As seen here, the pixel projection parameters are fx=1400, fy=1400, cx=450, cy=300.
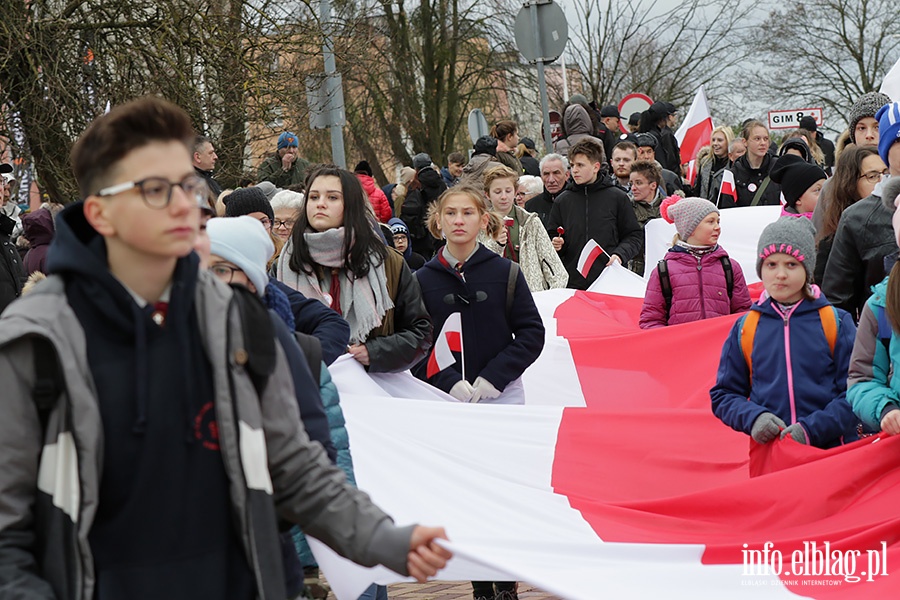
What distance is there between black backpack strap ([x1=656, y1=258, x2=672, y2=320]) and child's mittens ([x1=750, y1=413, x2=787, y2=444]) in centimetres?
258

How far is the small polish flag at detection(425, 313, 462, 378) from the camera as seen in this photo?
6840mm

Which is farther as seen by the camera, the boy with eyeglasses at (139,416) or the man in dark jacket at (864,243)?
the man in dark jacket at (864,243)

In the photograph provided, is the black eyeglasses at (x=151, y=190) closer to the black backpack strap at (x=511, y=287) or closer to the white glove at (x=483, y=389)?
the white glove at (x=483, y=389)

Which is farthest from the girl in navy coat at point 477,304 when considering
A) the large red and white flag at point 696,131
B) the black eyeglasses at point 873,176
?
the large red and white flag at point 696,131

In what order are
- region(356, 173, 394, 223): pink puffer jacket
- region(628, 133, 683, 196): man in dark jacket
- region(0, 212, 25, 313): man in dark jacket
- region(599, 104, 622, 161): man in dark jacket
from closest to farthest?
region(0, 212, 25, 313): man in dark jacket → region(356, 173, 394, 223): pink puffer jacket → region(628, 133, 683, 196): man in dark jacket → region(599, 104, 622, 161): man in dark jacket

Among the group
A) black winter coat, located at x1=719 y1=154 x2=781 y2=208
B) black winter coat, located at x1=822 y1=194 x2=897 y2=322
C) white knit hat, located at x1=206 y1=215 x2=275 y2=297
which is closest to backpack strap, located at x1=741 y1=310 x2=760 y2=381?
black winter coat, located at x1=822 y1=194 x2=897 y2=322

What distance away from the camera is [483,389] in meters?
6.78

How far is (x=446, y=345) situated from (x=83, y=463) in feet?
13.6

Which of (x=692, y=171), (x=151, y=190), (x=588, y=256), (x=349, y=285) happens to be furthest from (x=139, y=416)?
(x=692, y=171)

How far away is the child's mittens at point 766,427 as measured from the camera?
5.72m

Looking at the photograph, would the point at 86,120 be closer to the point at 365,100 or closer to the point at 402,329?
the point at 402,329

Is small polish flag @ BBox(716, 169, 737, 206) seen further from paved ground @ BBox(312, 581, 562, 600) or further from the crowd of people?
paved ground @ BBox(312, 581, 562, 600)

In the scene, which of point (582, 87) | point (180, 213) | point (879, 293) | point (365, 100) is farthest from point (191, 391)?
point (582, 87)

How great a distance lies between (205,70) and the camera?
13.4 metres
